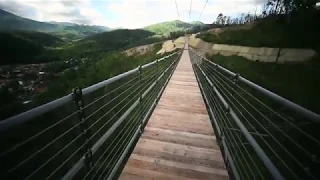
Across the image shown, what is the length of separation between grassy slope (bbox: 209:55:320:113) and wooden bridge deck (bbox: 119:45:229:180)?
16.4 metres

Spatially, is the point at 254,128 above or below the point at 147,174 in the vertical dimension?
above

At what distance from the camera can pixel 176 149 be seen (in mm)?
3131

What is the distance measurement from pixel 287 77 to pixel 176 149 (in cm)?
2389

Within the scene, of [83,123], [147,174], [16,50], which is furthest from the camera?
[16,50]

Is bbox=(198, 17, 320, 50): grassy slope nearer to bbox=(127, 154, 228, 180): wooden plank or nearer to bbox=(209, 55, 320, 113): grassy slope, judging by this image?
bbox=(209, 55, 320, 113): grassy slope

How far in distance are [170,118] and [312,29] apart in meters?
31.2

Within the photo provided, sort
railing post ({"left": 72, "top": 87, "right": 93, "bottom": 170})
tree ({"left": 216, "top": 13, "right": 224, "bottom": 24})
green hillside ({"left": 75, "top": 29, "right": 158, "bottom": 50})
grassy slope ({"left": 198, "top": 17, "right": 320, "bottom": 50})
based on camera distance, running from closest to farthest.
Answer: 1. railing post ({"left": 72, "top": 87, "right": 93, "bottom": 170})
2. grassy slope ({"left": 198, "top": 17, "right": 320, "bottom": 50})
3. tree ({"left": 216, "top": 13, "right": 224, "bottom": 24})
4. green hillside ({"left": 75, "top": 29, "right": 158, "bottom": 50})

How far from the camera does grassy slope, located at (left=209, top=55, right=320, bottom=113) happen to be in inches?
717

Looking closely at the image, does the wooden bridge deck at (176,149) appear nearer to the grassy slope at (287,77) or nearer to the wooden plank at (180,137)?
the wooden plank at (180,137)

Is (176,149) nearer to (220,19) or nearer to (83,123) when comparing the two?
(83,123)

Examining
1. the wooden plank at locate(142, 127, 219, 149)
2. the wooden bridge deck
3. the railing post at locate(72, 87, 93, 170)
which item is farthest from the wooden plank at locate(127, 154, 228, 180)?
the railing post at locate(72, 87, 93, 170)

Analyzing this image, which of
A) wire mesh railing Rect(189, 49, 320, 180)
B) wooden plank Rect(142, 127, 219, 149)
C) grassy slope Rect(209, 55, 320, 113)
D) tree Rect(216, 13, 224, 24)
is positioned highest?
tree Rect(216, 13, 224, 24)

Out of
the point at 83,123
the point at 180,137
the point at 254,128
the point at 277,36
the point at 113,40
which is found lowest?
the point at 180,137

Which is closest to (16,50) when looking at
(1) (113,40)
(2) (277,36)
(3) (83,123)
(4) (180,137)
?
(1) (113,40)
